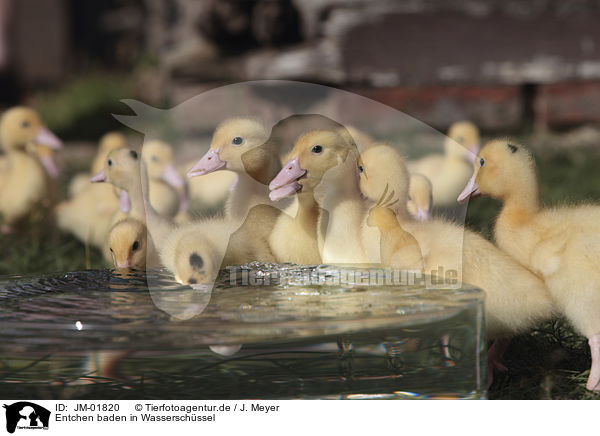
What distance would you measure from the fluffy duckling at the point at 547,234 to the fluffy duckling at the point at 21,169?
66.2 inches

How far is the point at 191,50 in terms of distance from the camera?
404 centimetres

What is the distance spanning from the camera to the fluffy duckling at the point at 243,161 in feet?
5.28

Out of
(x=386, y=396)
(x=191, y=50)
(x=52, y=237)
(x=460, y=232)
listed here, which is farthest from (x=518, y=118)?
(x=386, y=396)

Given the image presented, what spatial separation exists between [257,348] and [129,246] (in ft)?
1.40

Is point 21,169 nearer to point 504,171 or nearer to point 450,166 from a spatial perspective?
point 450,166

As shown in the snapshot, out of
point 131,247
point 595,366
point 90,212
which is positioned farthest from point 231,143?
point 90,212

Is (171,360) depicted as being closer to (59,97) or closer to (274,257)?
(274,257)

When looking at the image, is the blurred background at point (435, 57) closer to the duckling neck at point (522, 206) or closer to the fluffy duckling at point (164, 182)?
the fluffy duckling at point (164, 182)

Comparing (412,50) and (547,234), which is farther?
(412,50)

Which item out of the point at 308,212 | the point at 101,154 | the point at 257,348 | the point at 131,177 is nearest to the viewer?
the point at 257,348

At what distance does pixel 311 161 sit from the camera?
1542 mm

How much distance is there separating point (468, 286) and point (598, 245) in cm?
27

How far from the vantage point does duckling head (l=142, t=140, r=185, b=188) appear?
200 centimetres
